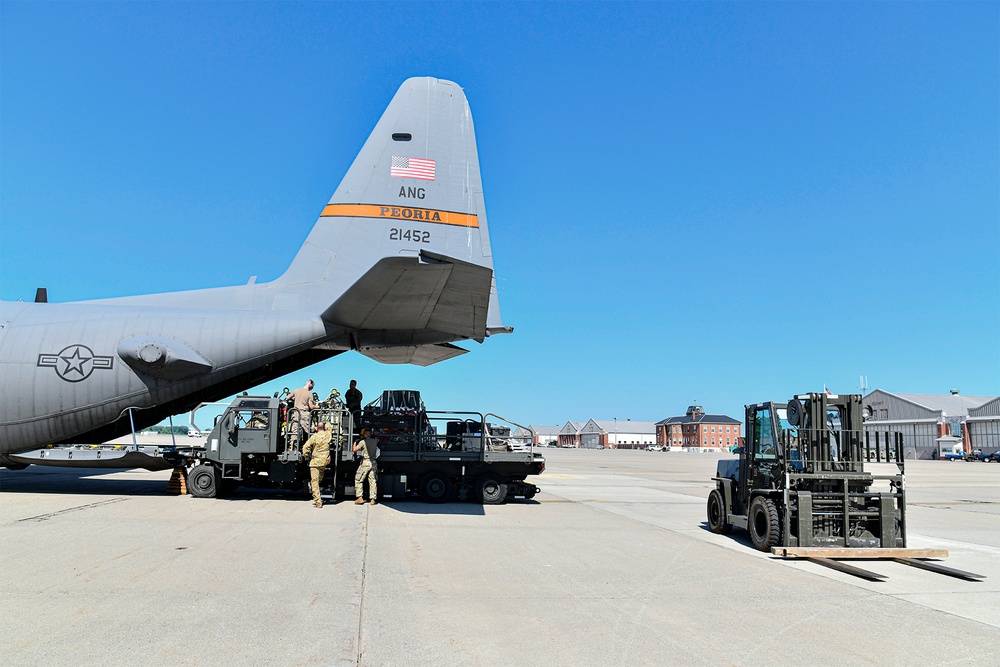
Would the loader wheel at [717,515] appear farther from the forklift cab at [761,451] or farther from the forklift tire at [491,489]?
the forklift tire at [491,489]

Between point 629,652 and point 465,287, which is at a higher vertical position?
point 465,287

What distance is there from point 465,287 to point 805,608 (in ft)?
21.9

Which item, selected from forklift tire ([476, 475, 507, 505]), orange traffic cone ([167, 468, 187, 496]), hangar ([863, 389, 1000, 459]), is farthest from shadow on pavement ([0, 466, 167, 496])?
hangar ([863, 389, 1000, 459])

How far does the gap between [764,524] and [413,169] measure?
978 cm

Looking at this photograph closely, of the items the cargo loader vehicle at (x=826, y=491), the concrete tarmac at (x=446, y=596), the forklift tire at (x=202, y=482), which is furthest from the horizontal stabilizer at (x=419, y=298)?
the cargo loader vehicle at (x=826, y=491)

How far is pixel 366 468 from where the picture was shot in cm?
1435

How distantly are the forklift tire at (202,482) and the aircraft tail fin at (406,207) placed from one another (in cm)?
430

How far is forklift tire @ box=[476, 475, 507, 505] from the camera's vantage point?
1538cm

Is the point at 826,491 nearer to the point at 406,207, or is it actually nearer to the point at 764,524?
the point at 764,524

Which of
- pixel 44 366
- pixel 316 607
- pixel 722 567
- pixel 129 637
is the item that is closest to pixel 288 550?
pixel 316 607

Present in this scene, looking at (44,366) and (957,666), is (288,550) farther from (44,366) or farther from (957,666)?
(44,366)

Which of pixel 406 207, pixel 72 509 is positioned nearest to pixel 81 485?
pixel 72 509

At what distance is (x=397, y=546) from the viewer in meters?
9.29

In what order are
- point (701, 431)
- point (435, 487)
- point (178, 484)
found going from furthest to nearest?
point (701, 431)
point (178, 484)
point (435, 487)
